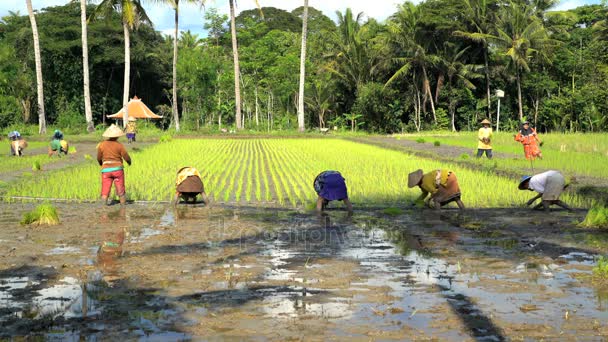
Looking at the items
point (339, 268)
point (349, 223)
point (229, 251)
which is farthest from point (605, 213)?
point (229, 251)

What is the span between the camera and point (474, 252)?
22.7 ft

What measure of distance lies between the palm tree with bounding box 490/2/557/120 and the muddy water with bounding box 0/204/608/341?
31462mm

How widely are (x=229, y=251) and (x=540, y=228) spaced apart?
372cm

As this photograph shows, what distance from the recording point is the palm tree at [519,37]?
38.6 m

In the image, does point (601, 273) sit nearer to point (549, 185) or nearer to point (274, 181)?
point (549, 185)

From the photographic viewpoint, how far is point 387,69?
43.8 metres

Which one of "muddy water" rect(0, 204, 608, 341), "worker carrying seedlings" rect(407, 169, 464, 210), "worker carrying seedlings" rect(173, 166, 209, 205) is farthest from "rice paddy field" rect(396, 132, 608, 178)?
"worker carrying seedlings" rect(173, 166, 209, 205)

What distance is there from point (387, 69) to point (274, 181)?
31.0 metres

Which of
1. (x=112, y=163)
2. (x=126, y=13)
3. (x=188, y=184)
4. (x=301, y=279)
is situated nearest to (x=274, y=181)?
(x=188, y=184)

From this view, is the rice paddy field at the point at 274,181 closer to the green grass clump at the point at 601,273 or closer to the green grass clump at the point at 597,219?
the green grass clump at the point at 597,219

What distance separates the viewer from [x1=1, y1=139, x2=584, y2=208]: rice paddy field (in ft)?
36.9

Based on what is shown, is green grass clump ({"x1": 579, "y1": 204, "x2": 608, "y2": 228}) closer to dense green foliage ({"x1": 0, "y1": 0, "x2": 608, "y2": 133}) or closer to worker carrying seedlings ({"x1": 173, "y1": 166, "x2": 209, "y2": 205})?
worker carrying seedlings ({"x1": 173, "y1": 166, "x2": 209, "y2": 205})

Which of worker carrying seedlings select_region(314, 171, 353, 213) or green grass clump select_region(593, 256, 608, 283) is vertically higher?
worker carrying seedlings select_region(314, 171, 353, 213)

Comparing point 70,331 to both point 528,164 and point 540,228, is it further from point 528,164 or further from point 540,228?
point 528,164
